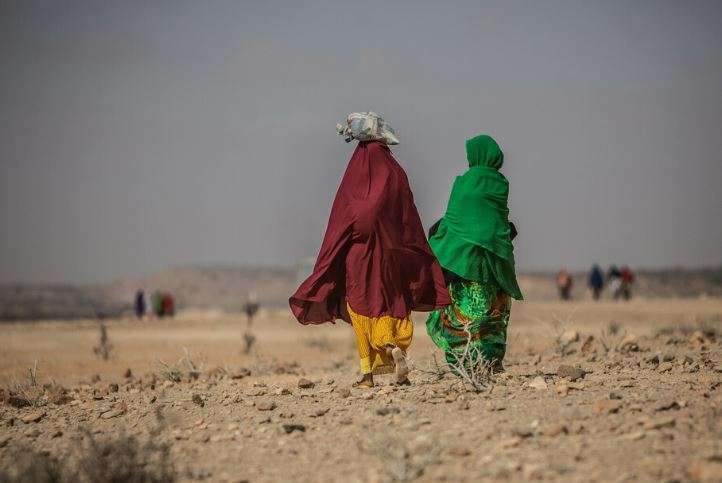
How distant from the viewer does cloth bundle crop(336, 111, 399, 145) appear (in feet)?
30.1

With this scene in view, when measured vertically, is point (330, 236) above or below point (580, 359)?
above

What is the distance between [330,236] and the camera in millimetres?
9000

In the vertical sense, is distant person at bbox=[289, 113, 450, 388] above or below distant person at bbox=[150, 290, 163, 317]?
above

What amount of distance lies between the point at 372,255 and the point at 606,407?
277cm

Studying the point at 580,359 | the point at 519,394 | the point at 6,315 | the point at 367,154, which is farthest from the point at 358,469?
the point at 6,315

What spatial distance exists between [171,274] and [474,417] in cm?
11144

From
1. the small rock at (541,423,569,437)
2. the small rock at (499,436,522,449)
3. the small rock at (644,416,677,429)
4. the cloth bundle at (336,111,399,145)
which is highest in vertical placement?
the cloth bundle at (336,111,399,145)

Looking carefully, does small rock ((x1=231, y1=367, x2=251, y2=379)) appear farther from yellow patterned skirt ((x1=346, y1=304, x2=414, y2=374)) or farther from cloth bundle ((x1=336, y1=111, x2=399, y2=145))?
cloth bundle ((x1=336, y1=111, x2=399, y2=145))

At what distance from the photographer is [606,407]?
22.0ft

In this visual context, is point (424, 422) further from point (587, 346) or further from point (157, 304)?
point (157, 304)

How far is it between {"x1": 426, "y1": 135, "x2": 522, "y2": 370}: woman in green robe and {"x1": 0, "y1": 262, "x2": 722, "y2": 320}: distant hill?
57.1 m

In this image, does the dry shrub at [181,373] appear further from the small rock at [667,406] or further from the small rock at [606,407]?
the small rock at [667,406]

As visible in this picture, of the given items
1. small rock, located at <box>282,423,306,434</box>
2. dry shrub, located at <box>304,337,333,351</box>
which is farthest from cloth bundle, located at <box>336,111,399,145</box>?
dry shrub, located at <box>304,337,333,351</box>

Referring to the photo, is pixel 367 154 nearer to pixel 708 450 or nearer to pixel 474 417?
pixel 474 417
